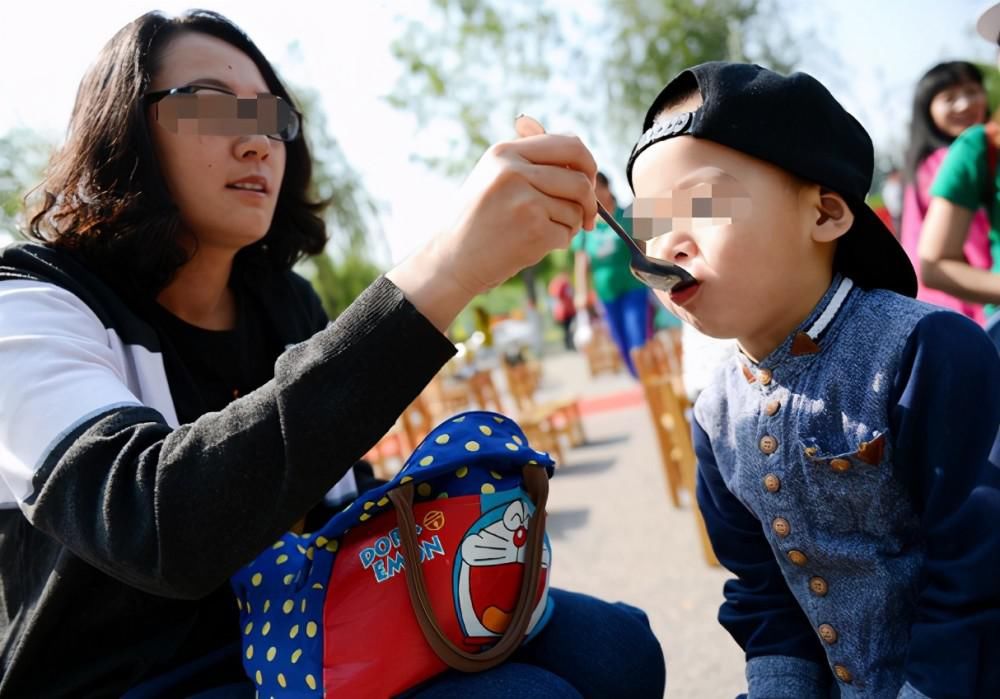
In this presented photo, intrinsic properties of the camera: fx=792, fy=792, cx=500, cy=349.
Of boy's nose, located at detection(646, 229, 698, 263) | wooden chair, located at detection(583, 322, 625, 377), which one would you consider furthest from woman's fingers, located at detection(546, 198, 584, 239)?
wooden chair, located at detection(583, 322, 625, 377)

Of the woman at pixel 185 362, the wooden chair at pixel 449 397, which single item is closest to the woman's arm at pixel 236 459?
the woman at pixel 185 362

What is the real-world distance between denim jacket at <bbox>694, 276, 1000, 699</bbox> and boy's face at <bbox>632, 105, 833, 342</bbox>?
0.09 metres

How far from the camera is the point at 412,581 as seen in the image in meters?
1.13

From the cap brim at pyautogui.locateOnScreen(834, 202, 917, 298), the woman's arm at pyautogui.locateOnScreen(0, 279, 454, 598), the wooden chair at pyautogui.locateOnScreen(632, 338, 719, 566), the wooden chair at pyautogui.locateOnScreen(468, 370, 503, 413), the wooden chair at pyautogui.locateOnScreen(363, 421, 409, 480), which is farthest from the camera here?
the wooden chair at pyautogui.locateOnScreen(468, 370, 503, 413)

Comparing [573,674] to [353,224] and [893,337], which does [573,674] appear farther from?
[353,224]

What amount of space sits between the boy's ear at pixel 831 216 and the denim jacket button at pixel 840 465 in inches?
13.0

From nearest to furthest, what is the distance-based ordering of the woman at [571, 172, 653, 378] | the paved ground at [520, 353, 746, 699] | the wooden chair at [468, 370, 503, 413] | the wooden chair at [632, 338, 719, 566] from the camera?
the paved ground at [520, 353, 746, 699] → the wooden chair at [632, 338, 719, 566] → the woman at [571, 172, 653, 378] → the wooden chair at [468, 370, 503, 413]

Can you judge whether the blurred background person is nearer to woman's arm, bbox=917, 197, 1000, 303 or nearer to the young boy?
woman's arm, bbox=917, 197, 1000, 303

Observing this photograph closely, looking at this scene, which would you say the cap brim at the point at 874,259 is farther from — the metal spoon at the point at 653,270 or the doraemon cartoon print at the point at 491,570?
the doraemon cartoon print at the point at 491,570

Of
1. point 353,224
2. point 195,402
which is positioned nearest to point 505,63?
point 353,224

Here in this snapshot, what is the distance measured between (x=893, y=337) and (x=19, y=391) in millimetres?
1220

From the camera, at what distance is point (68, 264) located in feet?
4.44

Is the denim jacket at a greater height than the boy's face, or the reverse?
the boy's face

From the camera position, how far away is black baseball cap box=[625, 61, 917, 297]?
1.12m
